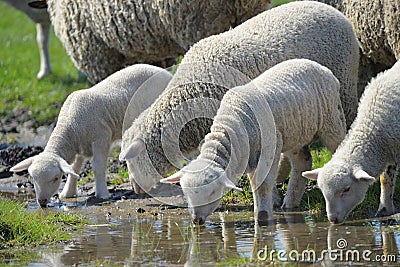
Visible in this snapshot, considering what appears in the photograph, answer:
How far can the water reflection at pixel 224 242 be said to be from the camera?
5.39 metres

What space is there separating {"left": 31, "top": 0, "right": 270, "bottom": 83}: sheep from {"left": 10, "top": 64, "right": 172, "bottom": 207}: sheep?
68 cm

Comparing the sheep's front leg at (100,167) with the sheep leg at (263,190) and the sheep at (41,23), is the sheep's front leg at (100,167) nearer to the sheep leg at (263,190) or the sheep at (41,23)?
the sheep leg at (263,190)

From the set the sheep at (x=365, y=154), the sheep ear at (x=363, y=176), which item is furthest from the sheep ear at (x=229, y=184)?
the sheep ear at (x=363, y=176)

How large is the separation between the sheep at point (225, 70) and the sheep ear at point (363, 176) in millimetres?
1030

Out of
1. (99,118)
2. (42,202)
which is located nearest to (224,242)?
(42,202)

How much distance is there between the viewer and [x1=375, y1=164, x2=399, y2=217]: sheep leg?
6.56 m

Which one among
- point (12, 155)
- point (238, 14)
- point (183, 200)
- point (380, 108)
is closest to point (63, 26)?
point (12, 155)

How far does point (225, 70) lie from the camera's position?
284 inches

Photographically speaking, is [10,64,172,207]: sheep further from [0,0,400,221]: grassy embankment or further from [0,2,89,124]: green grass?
[0,2,89,124]: green grass

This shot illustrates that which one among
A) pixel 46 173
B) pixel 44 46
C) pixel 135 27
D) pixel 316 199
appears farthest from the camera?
pixel 44 46

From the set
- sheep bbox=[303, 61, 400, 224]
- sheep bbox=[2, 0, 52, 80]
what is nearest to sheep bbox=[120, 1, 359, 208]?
sheep bbox=[303, 61, 400, 224]

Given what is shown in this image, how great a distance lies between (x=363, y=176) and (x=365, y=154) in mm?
309

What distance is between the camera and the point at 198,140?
23.5 ft

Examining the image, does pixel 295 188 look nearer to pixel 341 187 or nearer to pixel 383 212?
pixel 383 212
